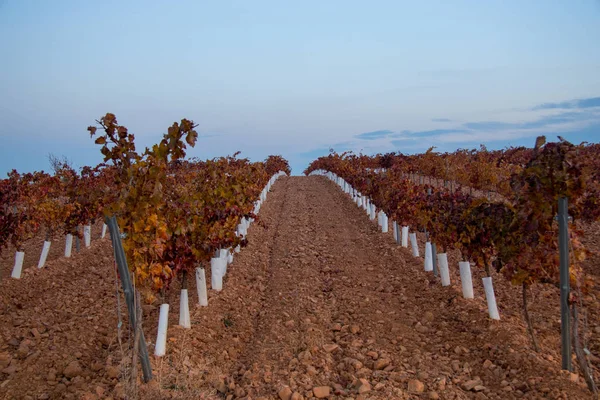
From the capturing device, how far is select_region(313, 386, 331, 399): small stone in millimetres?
4707

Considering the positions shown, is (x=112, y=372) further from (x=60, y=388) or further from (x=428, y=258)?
(x=428, y=258)

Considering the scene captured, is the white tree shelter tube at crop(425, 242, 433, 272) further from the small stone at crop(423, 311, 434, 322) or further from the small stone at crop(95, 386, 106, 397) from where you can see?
the small stone at crop(95, 386, 106, 397)

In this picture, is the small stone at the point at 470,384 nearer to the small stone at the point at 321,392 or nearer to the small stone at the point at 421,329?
the small stone at the point at 321,392

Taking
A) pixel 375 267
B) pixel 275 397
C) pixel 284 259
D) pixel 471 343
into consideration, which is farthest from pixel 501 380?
pixel 284 259

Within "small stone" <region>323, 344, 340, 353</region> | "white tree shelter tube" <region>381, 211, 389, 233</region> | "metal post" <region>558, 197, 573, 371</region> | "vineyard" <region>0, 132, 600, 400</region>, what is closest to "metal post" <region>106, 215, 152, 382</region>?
"vineyard" <region>0, 132, 600, 400</region>

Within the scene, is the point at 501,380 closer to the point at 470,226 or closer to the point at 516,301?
the point at 470,226

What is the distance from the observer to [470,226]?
6.57 m

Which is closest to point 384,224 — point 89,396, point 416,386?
point 416,386

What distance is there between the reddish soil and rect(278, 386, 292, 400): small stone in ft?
0.05

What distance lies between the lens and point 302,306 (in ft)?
24.7

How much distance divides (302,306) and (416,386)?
301cm

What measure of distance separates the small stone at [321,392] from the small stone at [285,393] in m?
0.25

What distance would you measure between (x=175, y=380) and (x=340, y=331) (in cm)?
231

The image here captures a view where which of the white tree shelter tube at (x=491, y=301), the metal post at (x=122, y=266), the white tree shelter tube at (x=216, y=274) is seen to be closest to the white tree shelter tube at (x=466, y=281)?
the white tree shelter tube at (x=491, y=301)
